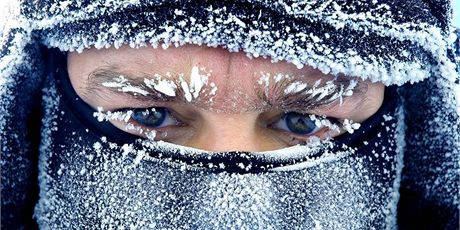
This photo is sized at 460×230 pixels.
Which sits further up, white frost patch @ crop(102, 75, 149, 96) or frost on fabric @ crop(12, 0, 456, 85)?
frost on fabric @ crop(12, 0, 456, 85)


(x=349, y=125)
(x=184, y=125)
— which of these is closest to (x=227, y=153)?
(x=184, y=125)

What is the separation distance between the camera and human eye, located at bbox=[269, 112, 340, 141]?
1980 millimetres

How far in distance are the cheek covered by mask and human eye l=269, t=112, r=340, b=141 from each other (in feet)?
0.16

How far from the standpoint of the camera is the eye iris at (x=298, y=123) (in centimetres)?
200

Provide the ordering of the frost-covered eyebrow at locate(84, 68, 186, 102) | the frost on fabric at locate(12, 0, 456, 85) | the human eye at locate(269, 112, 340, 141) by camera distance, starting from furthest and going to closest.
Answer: the human eye at locate(269, 112, 340, 141) < the frost-covered eyebrow at locate(84, 68, 186, 102) < the frost on fabric at locate(12, 0, 456, 85)

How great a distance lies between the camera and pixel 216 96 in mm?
1845

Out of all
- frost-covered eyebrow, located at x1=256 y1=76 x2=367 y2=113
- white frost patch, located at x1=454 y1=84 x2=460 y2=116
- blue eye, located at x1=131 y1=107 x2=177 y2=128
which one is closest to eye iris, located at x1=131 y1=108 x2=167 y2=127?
blue eye, located at x1=131 y1=107 x2=177 y2=128

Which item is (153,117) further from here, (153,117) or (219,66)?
(219,66)

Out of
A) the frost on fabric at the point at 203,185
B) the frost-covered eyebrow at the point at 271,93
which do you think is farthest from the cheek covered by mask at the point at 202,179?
the frost-covered eyebrow at the point at 271,93

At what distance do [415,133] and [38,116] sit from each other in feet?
4.06

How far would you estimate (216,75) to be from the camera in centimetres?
183

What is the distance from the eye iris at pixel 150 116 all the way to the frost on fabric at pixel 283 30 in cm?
22

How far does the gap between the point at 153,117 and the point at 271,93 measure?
36cm

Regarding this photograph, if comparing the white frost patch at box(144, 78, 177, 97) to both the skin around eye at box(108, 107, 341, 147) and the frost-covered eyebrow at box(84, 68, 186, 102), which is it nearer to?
the frost-covered eyebrow at box(84, 68, 186, 102)
